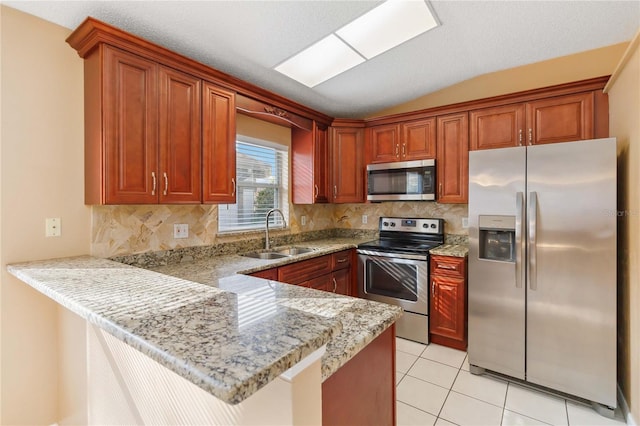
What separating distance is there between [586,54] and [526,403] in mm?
2952

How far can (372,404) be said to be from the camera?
1.14 meters

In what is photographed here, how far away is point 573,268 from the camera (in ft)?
6.82

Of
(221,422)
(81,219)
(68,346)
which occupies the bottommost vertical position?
(68,346)

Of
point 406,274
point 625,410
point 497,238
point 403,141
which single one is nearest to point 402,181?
point 403,141

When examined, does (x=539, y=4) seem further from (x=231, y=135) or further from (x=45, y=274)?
(x=45, y=274)

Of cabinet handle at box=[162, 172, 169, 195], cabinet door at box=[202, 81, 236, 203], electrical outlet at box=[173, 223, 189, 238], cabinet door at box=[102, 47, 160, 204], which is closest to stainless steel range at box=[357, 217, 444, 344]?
cabinet door at box=[202, 81, 236, 203]

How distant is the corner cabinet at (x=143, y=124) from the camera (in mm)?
1764

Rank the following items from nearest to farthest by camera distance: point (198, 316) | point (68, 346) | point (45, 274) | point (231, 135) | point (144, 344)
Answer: point (144, 344) < point (198, 316) < point (45, 274) < point (68, 346) < point (231, 135)

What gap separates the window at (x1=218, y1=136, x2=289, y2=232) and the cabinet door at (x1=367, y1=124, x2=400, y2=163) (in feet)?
3.26

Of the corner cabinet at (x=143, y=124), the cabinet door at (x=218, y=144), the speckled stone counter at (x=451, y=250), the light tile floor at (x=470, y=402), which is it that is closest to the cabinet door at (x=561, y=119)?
the speckled stone counter at (x=451, y=250)

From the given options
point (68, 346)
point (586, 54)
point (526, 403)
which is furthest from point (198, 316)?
point (586, 54)

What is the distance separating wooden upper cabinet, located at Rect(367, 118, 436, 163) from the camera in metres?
3.24

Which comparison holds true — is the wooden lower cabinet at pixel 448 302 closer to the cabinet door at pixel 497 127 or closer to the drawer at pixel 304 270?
the drawer at pixel 304 270

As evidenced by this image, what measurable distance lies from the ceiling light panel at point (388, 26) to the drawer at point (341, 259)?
6.14 feet
